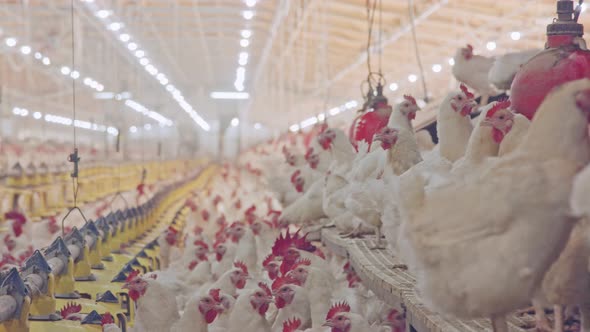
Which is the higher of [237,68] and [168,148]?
[237,68]

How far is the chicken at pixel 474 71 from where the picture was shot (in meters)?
5.72

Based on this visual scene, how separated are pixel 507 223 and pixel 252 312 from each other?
224cm

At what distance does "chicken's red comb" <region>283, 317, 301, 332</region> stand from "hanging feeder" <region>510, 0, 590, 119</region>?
5.28 ft

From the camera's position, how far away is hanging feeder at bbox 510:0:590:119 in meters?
2.65

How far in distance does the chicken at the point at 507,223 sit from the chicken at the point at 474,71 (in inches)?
137

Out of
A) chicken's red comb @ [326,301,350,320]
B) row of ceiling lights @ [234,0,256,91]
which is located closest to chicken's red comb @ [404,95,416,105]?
chicken's red comb @ [326,301,350,320]

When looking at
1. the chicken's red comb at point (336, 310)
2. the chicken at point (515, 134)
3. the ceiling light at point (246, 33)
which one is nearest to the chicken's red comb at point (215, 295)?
the chicken's red comb at point (336, 310)

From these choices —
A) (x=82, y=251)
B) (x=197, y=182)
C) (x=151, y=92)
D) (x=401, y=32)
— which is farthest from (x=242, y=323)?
(x=151, y=92)

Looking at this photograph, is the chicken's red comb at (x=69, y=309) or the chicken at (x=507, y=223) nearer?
the chicken at (x=507, y=223)

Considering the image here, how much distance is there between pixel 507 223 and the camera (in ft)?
6.94

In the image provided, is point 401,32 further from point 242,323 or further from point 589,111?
point 589,111

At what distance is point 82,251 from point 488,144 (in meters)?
2.58

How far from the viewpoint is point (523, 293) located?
6.85ft

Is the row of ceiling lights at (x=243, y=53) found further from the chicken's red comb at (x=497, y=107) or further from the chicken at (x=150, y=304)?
the chicken's red comb at (x=497, y=107)
